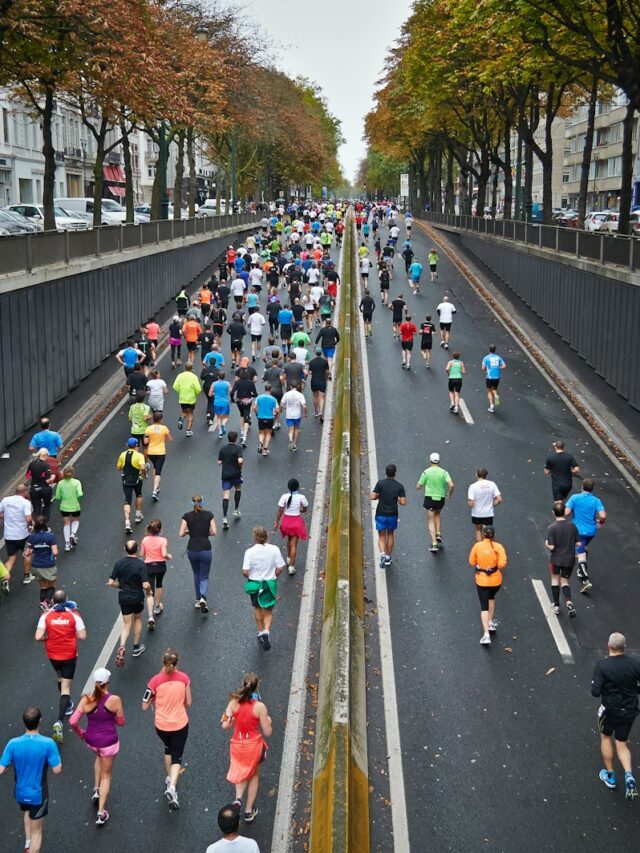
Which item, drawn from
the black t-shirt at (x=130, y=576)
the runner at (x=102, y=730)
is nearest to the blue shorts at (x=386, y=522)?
the black t-shirt at (x=130, y=576)

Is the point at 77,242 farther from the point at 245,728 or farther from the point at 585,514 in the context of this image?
the point at 245,728

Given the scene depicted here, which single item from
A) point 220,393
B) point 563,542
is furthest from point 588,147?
point 563,542

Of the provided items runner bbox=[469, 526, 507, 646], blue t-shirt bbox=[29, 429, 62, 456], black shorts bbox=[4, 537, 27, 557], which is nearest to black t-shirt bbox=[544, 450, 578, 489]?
runner bbox=[469, 526, 507, 646]

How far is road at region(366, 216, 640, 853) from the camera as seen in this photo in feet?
30.2

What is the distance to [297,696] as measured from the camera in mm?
11148

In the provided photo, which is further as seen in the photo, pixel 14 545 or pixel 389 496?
pixel 389 496

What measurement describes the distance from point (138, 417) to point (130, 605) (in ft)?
23.1

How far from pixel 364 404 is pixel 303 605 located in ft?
37.3

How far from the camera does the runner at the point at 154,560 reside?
12406 millimetres

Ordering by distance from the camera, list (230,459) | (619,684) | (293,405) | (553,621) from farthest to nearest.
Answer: (293,405), (230,459), (553,621), (619,684)

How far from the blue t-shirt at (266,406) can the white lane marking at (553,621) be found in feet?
23.2

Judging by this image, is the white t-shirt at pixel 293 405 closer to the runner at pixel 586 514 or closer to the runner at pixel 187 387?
the runner at pixel 187 387

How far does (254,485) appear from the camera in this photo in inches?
728

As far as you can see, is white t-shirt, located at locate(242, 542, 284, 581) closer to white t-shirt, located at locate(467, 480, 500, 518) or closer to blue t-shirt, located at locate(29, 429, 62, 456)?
white t-shirt, located at locate(467, 480, 500, 518)
